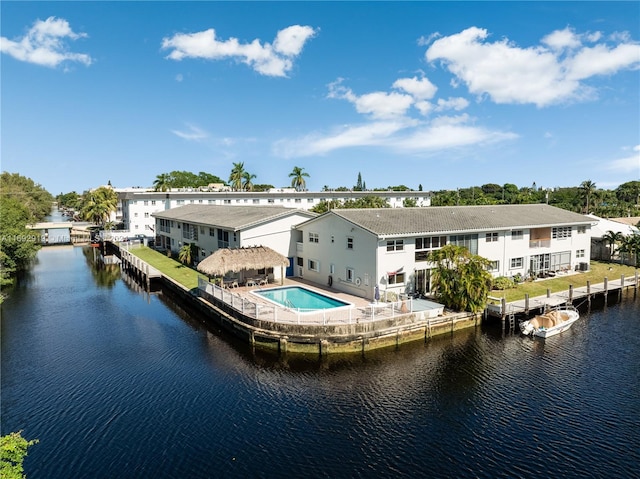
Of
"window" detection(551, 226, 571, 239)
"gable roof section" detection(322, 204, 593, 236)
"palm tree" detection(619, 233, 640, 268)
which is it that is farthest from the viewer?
"palm tree" detection(619, 233, 640, 268)

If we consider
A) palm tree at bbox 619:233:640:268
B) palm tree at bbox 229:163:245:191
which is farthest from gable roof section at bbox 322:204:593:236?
palm tree at bbox 229:163:245:191

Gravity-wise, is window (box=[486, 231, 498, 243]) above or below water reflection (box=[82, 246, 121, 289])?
above

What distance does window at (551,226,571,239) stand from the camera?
40.0m

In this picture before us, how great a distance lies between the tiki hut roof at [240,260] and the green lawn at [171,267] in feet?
15.2

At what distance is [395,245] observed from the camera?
3048 cm

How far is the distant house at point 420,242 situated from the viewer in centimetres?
3058

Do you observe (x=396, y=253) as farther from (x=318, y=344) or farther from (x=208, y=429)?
(x=208, y=429)

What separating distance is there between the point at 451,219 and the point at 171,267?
2977 centimetres

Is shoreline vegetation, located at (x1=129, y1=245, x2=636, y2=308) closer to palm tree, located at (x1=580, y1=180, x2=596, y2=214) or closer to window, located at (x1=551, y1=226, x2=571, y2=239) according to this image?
window, located at (x1=551, y1=226, x2=571, y2=239)

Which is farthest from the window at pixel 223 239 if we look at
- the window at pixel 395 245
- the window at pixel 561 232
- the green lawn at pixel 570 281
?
the window at pixel 561 232

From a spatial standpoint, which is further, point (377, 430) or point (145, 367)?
point (145, 367)

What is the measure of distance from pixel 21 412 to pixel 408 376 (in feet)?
55.4

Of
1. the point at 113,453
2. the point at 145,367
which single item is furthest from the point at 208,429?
the point at 145,367

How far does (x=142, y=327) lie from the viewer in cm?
2967
